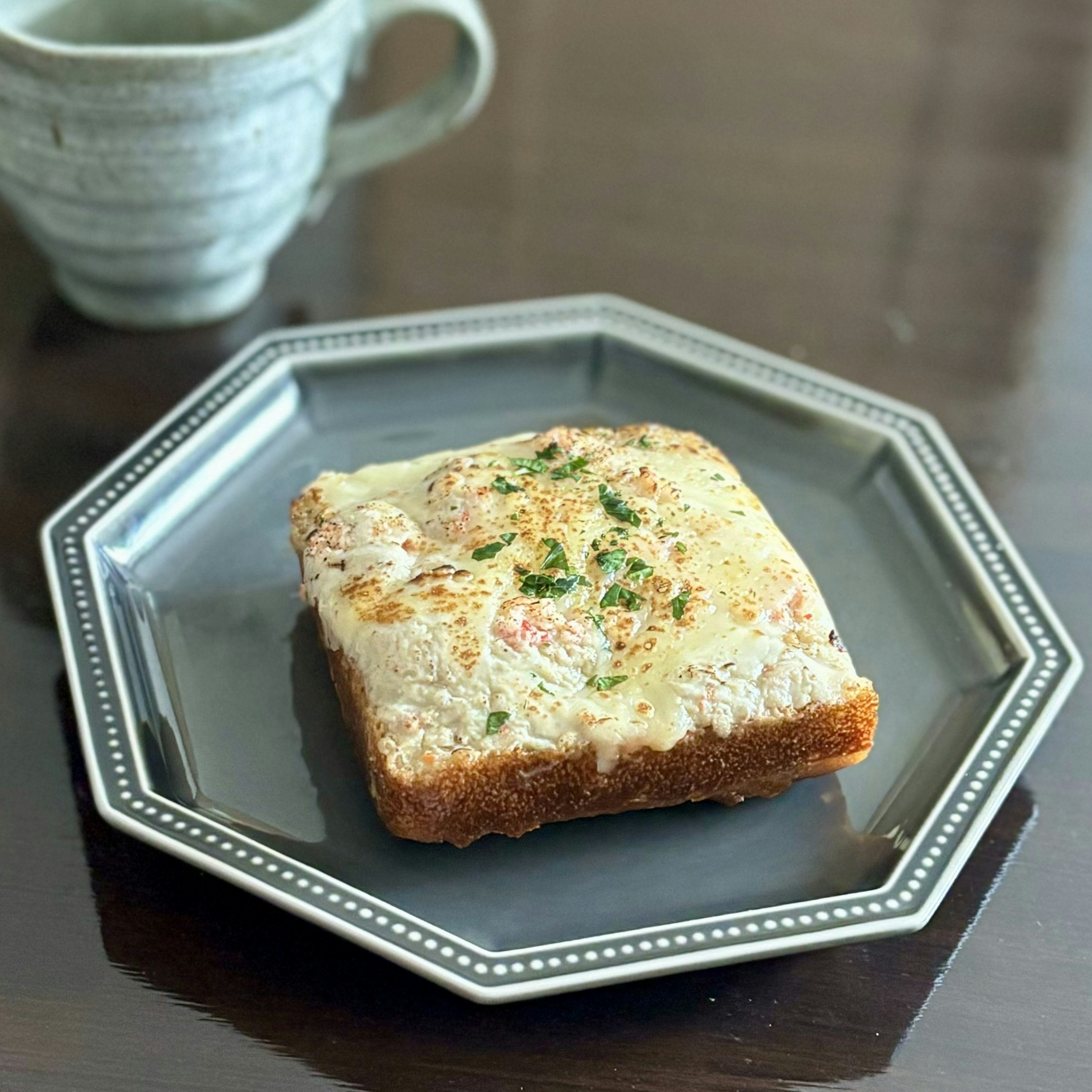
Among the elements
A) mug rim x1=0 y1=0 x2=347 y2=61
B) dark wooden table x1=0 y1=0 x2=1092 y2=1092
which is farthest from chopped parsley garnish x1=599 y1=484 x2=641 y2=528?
mug rim x1=0 y1=0 x2=347 y2=61

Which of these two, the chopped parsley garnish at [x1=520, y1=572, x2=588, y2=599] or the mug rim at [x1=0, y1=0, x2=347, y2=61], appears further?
the mug rim at [x1=0, y1=0, x2=347, y2=61]

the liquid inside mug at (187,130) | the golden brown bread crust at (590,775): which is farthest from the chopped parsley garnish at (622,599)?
the liquid inside mug at (187,130)

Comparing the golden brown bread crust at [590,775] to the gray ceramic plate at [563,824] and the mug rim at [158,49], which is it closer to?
the gray ceramic plate at [563,824]

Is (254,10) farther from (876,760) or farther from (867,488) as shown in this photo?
(876,760)

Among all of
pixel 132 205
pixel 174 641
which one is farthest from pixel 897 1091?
pixel 132 205

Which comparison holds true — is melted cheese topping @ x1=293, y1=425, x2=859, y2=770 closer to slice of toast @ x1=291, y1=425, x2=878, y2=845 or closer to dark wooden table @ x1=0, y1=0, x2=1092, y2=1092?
slice of toast @ x1=291, y1=425, x2=878, y2=845

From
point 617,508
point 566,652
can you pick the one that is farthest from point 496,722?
point 617,508
